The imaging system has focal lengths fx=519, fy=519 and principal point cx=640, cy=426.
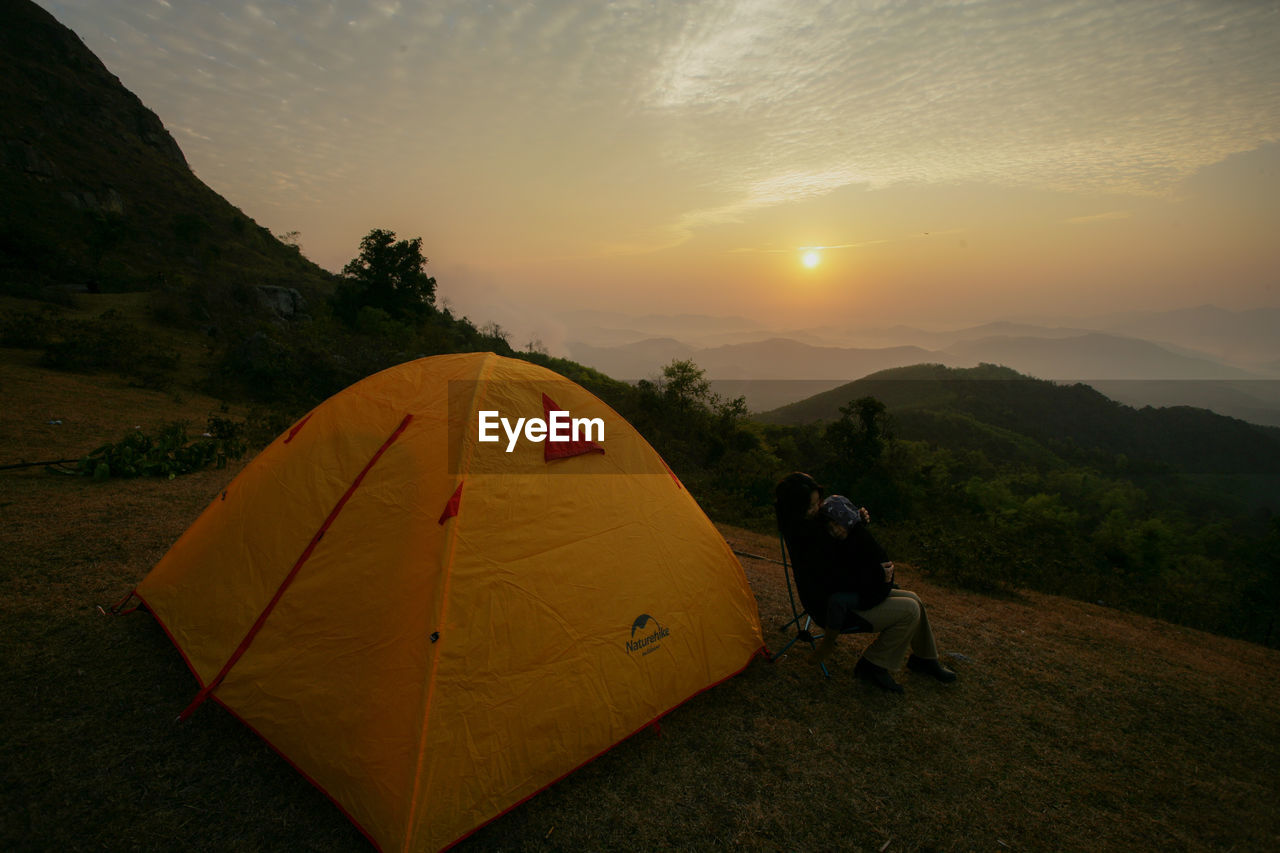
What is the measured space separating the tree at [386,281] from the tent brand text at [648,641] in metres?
31.8

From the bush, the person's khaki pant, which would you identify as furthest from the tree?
the person's khaki pant

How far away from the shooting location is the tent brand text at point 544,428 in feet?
12.8

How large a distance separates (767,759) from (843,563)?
159 centimetres

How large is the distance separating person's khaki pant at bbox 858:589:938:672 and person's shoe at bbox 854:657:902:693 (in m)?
0.09

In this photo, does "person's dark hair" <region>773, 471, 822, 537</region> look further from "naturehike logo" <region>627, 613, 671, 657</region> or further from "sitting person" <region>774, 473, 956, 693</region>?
"naturehike logo" <region>627, 613, 671, 657</region>

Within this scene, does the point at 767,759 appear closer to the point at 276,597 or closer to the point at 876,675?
the point at 876,675

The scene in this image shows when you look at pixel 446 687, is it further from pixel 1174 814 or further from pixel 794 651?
pixel 1174 814

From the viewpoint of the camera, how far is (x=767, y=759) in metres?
3.57

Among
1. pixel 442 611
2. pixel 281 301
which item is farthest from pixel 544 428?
pixel 281 301

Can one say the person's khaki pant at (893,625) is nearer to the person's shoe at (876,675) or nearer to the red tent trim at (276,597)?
the person's shoe at (876,675)

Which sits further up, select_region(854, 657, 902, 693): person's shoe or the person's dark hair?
the person's dark hair

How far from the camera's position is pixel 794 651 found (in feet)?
16.4

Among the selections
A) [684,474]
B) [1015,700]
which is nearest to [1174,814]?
[1015,700]

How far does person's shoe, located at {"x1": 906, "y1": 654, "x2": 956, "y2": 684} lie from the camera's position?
4.65 meters
